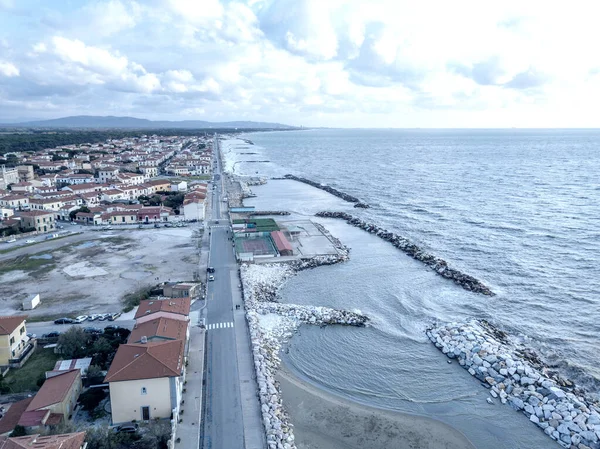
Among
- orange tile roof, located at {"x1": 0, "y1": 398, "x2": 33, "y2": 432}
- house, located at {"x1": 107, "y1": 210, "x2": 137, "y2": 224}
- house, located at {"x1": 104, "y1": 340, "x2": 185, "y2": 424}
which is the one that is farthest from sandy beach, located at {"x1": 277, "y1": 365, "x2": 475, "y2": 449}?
house, located at {"x1": 107, "y1": 210, "x2": 137, "y2": 224}

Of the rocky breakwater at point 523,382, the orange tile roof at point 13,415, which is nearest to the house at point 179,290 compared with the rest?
the orange tile roof at point 13,415

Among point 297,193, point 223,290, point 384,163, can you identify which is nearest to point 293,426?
point 223,290

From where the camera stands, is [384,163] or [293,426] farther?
[384,163]

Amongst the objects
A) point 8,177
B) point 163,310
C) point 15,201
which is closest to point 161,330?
point 163,310

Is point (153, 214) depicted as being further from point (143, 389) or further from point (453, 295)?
point (143, 389)

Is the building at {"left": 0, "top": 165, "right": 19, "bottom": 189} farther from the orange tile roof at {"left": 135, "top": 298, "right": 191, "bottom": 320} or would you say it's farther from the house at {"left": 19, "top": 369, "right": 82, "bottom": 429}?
the house at {"left": 19, "top": 369, "right": 82, "bottom": 429}

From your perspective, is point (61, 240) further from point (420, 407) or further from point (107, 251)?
point (420, 407)

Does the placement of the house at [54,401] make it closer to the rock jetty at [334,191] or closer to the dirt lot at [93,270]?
the dirt lot at [93,270]
